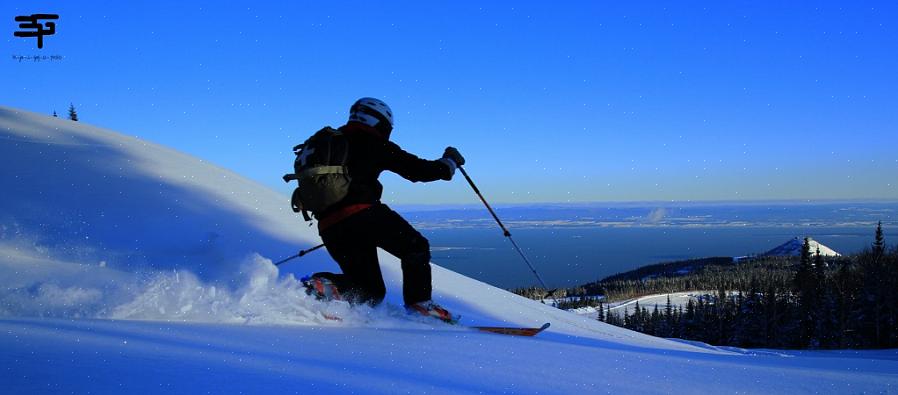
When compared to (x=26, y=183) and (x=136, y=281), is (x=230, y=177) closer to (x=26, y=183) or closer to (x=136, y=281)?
(x=26, y=183)

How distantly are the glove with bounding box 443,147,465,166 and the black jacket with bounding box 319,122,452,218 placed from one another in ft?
0.87

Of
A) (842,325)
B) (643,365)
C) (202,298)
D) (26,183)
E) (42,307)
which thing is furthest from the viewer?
(842,325)

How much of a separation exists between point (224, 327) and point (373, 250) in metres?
1.81

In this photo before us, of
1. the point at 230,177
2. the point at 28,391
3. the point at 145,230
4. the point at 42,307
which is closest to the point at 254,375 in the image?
the point at 28,391

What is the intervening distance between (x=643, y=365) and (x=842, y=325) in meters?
82.9

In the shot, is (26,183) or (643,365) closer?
(643,365)

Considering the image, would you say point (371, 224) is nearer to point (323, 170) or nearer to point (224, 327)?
point (323, 170)

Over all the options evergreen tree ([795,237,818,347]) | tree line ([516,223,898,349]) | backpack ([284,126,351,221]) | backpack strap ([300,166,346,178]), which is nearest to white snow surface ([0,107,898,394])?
backpack ([284,126,351,221])

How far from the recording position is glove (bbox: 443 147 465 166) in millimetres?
5991

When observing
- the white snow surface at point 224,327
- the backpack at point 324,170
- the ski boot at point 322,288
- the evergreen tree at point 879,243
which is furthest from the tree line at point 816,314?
the backpack at point 324,170

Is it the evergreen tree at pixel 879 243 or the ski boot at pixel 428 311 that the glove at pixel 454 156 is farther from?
the evergreen tree at pixel 879 243

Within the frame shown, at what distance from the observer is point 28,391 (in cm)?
206

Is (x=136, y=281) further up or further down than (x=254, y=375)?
further up

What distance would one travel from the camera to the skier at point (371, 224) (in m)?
5.52
